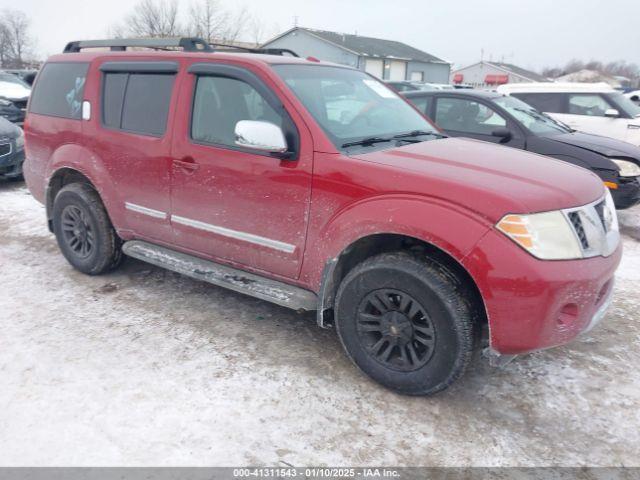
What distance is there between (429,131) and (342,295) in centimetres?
154

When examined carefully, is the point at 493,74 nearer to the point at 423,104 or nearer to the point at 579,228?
the point at 423,104

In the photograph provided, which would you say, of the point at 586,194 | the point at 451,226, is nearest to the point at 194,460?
the point at 451,226

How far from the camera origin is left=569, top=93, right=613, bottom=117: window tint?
879cm

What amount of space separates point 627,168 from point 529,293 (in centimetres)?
473

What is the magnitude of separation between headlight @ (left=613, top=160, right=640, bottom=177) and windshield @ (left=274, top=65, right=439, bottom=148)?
3.50 meters

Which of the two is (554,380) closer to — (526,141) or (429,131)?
(429,131)

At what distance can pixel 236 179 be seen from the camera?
11.2 feet

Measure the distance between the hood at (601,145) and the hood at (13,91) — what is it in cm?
1452

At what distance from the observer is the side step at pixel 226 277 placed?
326 centimetres

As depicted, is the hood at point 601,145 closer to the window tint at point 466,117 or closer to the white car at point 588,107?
the window tint at point 466,117

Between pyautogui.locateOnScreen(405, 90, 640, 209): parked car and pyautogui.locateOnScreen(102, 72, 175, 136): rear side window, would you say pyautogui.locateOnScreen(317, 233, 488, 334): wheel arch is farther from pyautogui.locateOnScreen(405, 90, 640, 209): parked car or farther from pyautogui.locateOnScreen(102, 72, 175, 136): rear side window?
pyautogui.locateOnScreen(405, 90, 640, 209): parked car

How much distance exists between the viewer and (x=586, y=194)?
2.85m

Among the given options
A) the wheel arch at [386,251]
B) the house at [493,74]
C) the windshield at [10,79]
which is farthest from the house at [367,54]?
the wheel arch at [386,251]

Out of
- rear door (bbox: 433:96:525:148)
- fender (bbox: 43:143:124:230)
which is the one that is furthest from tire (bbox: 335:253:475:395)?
rear door (bbox: 433:96:525:148)
